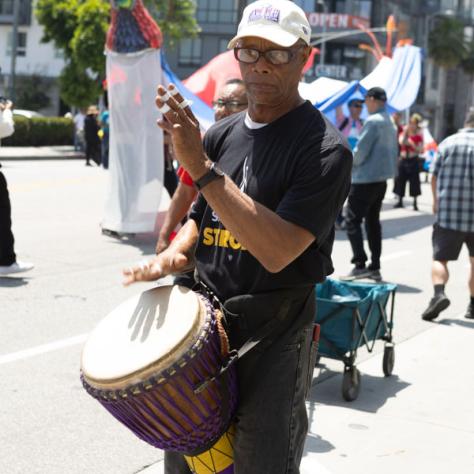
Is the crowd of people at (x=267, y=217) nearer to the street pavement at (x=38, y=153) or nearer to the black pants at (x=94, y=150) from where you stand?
the black pants at (x=94, y=150)

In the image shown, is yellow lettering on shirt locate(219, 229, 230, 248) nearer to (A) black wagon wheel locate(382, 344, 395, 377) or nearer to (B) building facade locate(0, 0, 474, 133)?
(A) black wagon wheel locate(382, 344, 395, 377)

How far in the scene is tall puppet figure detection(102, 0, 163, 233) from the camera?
11898mm

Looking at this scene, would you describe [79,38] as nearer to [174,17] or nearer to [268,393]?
[174,17]

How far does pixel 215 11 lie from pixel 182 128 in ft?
200

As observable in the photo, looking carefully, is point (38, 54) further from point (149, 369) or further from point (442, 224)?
point (149, 369)

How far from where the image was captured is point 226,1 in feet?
203

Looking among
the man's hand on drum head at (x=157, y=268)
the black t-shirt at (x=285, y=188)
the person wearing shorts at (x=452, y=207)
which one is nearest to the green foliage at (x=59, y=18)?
the person wearing shorts at (x=452, y=207)

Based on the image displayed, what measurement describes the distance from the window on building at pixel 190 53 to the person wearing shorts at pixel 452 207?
54.4 m

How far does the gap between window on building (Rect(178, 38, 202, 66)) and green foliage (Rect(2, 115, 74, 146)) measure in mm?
24554

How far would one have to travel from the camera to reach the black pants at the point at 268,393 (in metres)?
2.80

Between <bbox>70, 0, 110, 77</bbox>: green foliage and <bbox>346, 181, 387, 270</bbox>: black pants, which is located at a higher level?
<bbox>70, 0, 110, 77</bbox>: green foliage

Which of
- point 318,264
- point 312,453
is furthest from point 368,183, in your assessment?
point 318,264

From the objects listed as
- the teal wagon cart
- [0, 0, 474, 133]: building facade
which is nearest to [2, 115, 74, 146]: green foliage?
[0, 0, 474, 133]: building facade

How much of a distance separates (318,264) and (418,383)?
3.74 meters
